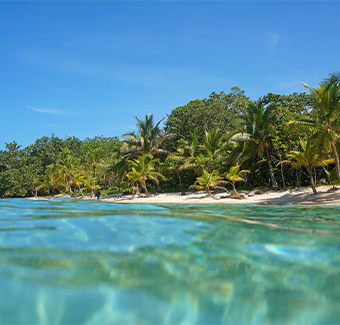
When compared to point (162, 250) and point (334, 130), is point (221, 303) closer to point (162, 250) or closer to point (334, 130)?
point (162, 250)

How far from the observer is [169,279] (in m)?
2.20

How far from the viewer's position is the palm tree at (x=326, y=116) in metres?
13.6

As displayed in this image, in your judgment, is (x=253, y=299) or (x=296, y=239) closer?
(x=253, y=299)

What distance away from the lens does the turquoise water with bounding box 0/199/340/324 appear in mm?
1688

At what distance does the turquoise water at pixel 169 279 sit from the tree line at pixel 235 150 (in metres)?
12.6

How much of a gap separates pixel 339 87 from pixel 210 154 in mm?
12110

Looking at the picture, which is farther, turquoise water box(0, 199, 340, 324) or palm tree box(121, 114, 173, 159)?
palm tree box(121, 114, 173, 159)

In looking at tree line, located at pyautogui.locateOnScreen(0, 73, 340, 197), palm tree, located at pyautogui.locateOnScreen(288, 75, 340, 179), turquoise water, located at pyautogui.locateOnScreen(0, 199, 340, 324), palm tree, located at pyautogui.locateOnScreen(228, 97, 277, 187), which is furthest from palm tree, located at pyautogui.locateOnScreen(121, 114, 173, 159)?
turquoise water, located at pyautogui.locateOnScreen(0, 199, 340, 324)

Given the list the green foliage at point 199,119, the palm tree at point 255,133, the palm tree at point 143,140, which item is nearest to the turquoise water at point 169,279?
the palm tree at point 255,133

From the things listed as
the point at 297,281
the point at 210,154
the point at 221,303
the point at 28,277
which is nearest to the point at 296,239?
the point at 297,281

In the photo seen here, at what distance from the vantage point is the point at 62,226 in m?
4.72

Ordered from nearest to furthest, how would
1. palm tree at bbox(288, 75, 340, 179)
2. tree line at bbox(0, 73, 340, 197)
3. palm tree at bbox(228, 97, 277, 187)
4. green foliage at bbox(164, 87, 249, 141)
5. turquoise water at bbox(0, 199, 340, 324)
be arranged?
turquoise water at bbox(0, 199, 340, 324) → palm tree at bbox(288, 75, 340, 179) → tree line at bbox(0, 73, 340, 197) → palm tree at bbox(228, 97, 277, 187) → green foliage at bbox(164, 87, 249, 141)

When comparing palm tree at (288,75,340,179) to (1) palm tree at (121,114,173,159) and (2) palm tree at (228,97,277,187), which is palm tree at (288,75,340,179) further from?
(1) palm tree at (121,114,173,159)

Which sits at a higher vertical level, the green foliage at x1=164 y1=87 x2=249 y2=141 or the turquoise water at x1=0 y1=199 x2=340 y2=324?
the green foliage at x1=164 y1=87 x2=249 y2=141
